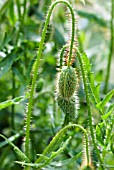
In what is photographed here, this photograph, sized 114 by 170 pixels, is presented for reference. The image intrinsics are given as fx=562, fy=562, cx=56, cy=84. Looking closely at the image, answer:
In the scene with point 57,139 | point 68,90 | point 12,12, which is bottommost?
point 57,139

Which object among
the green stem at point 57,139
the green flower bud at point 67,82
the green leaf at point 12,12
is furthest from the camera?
the green leaf at point 12,12

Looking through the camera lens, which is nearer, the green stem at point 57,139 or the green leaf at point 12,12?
the green stem at point 57,139

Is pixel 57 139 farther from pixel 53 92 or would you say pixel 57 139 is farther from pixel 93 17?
pixel 93 17

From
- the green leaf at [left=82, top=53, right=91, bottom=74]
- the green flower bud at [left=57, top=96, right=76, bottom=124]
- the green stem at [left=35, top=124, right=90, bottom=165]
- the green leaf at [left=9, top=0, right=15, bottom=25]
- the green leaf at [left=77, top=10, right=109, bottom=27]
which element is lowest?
the green stem at [left=35, top=124, right=90, bottom=165]

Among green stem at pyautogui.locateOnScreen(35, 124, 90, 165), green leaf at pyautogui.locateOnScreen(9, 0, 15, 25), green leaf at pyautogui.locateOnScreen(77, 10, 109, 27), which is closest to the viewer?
green stem at pyautogui.locateOnScreen(35, 124, 90, 165)

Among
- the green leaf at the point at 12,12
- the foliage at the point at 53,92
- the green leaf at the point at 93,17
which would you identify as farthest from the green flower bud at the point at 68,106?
the green leaf at the point at 93,17

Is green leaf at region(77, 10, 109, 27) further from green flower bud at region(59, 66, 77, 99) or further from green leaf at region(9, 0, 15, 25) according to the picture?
green flower bud at region(59, 66, 77, 99)

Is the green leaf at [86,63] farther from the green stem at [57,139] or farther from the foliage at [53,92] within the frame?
the green stem at [57,139]

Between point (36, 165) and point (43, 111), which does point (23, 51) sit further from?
point (36, 165)

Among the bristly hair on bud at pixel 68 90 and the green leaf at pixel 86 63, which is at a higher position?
the green leaf at pixel 86 63

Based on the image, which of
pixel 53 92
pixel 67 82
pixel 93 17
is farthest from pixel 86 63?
pixel 93 17

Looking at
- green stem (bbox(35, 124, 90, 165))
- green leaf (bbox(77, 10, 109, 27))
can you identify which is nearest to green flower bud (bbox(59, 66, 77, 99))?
green stem (bbox(35, 124, 90, 165))
